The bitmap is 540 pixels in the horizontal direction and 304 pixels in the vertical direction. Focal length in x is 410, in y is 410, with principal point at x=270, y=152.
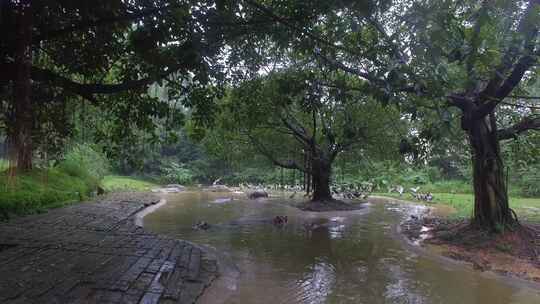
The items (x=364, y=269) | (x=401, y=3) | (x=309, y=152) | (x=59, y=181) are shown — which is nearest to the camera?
(x=364, y=269)

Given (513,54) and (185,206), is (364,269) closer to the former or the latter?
(513,54)

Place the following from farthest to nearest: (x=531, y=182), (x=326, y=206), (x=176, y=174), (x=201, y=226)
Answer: (x=176, y=174), (x=531, y=182), (x=326, y=206), (x=201, y=226)

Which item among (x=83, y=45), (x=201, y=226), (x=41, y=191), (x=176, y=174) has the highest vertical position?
(x=83, y=45)

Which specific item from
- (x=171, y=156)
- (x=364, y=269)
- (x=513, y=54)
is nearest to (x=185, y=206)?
(x=364, y=269)

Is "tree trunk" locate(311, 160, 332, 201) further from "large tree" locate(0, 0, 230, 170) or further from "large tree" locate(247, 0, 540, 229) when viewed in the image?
"large tree" locate(0, 0, 230, 170)

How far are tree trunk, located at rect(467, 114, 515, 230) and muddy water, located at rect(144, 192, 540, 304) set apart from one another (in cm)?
226

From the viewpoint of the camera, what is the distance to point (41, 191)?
14.3 meters

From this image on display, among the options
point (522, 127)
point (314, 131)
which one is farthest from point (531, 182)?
point (522, 127)

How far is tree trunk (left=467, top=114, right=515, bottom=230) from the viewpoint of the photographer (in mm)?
10742

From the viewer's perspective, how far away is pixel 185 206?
21734 mm

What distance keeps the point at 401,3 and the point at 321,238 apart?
7.09 metres

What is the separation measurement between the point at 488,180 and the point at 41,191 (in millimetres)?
14235

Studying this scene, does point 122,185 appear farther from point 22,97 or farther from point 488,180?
point 22,97

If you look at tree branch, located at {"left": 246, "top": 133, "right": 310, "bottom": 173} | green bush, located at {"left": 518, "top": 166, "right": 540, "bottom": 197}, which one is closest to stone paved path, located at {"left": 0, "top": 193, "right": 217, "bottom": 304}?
tree branch, located at {"left": 246, "top": 133, "right": 310, "bottom": 173}
